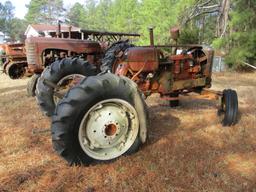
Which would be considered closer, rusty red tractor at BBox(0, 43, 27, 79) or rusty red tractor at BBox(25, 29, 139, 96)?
rusty red tractor at BBox(25, 29, 139, 96)

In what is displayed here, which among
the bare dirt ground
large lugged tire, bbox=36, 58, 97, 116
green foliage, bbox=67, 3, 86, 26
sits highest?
green foliage, bbox=67, 3, 86, 26

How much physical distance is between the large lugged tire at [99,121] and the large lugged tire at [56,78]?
6.46ft

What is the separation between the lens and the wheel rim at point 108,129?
372 cm

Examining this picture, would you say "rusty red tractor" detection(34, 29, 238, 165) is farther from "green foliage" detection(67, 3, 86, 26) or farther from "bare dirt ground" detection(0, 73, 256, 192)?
"green foliage" detection(67, 3, 86, 26)

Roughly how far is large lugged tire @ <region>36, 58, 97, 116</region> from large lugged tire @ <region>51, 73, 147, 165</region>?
1969 millimetres

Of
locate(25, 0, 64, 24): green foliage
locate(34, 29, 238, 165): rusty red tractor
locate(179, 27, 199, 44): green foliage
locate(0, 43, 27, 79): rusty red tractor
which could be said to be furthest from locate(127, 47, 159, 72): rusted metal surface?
locate(25, 0, 64, 24): green foliage

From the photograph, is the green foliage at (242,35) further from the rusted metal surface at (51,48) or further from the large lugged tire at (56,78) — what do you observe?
the large lugged tire at (56,78)

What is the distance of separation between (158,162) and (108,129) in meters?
0.72

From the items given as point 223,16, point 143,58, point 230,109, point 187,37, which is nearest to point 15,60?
point 187,37

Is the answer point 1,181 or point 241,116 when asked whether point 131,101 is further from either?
point 241,116

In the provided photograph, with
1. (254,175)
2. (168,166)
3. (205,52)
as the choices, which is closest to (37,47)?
(205,52)

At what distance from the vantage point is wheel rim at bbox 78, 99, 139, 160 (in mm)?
3717

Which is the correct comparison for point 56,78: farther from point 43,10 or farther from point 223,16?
→ point 43,10

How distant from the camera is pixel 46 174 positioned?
11.9 feet
